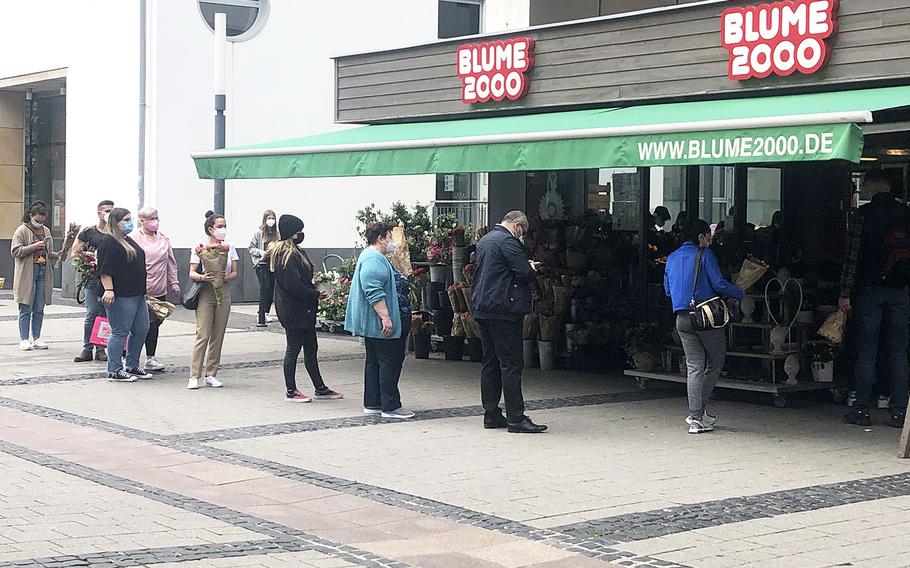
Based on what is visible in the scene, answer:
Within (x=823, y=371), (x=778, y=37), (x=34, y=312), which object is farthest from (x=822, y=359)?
(x=34, y=312)

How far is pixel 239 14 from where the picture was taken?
22250mm

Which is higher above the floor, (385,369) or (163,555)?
(385,369)

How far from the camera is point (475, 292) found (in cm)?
1009

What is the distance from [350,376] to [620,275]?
3.11 meters

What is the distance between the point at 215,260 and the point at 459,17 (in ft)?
49.3

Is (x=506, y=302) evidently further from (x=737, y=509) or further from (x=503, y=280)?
(x=737, y=509)

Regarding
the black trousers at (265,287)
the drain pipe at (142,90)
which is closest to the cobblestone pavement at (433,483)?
the black trousers at (265,287)

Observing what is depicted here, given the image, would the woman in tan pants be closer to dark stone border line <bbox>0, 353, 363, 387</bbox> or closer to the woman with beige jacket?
dark stone border line <bbox>0, 353, 363, 387</bbox>

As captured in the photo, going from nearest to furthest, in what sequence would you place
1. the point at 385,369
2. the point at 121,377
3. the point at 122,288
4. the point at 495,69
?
the point at 385,369, the point at 122,288, the point at 121,377, the point at 495,69

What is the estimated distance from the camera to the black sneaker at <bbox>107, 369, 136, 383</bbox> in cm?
1321

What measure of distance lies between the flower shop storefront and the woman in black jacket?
1181 millimetres

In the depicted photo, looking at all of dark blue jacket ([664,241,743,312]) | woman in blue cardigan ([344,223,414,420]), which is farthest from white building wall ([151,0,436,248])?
dark blue jacket ([664,241,743,312])

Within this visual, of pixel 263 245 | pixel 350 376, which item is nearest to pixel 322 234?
pixel 263 245

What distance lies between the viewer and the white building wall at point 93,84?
74.4 feet
